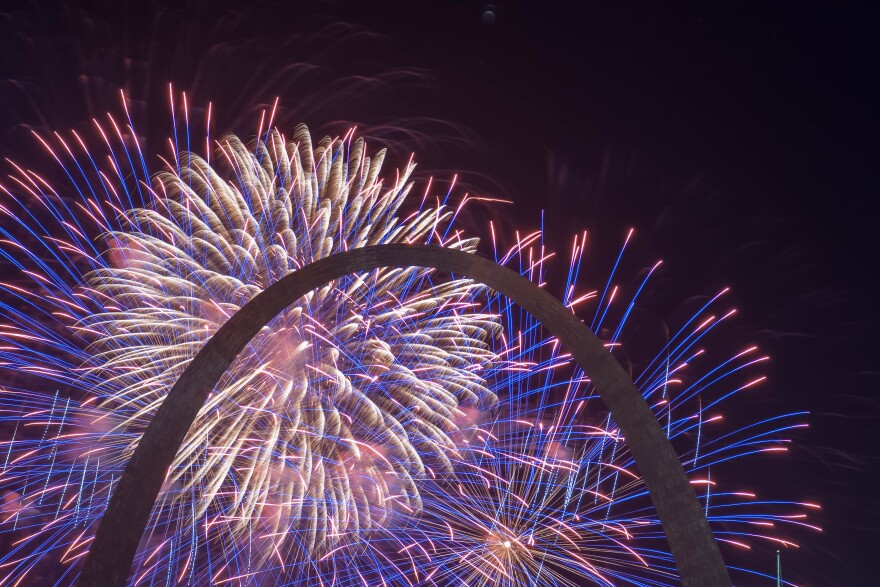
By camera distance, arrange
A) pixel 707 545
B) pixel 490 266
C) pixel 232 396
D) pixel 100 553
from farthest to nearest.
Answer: pixel 232 396 → pixel 490 266 → pixel 707 545 → pixel 100 553

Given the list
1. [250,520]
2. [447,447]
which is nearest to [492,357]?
[447,447]

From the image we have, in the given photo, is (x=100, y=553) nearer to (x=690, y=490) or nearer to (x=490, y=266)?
(x=490, y=266)

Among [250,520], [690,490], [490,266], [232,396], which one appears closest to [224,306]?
[232,396]

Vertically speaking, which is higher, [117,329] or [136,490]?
[117,329]

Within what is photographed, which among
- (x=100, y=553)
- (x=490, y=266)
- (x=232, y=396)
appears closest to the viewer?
(x=100, y=553)

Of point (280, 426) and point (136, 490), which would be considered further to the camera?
point (280, 426)

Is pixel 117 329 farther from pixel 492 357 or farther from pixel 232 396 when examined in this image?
pixel 492 357

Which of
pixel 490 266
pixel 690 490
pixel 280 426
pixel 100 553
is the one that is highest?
pixel 490 266
